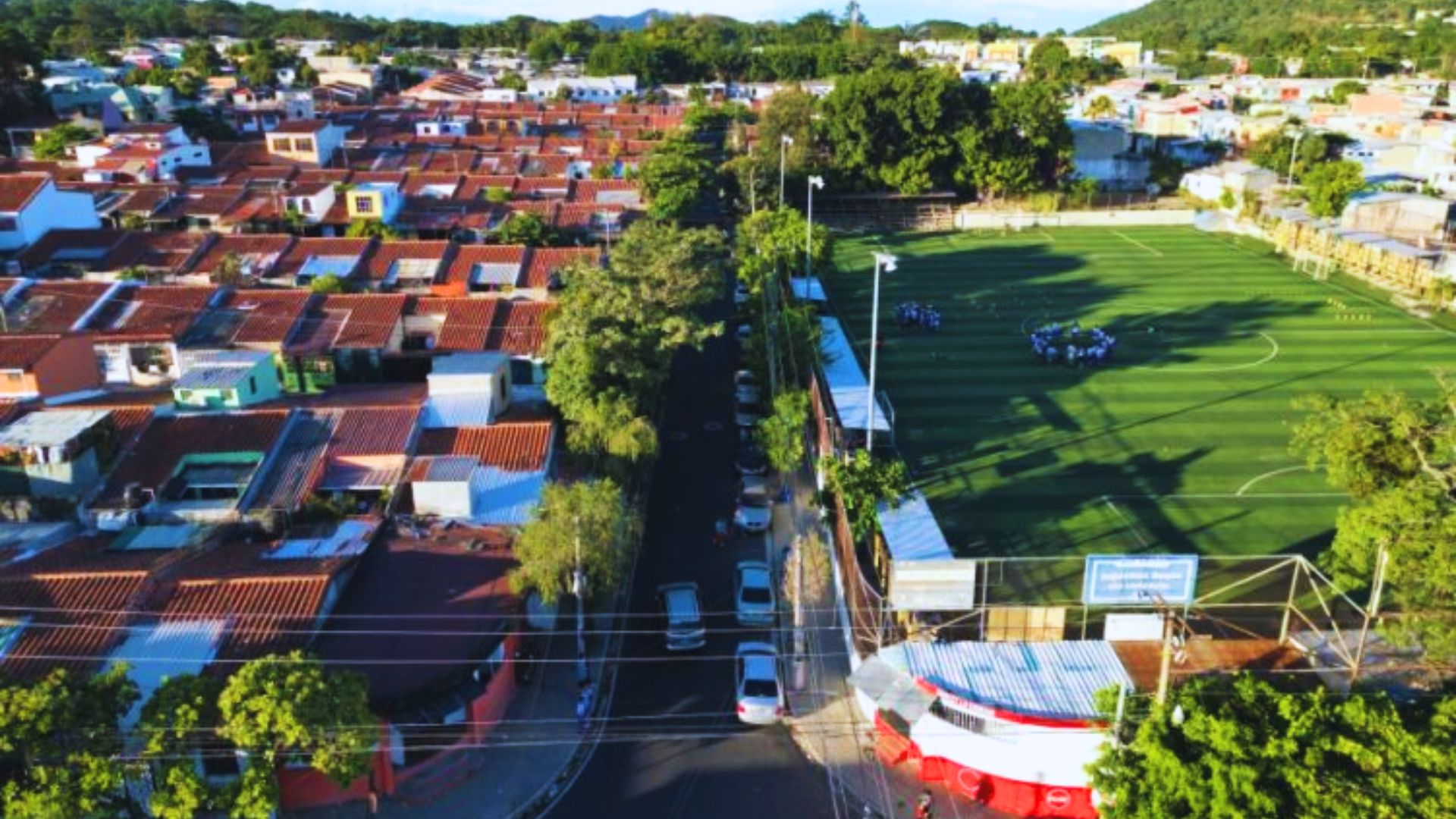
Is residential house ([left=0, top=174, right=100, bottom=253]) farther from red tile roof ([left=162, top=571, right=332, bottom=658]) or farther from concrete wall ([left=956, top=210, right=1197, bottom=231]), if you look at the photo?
concrete wall ([left=956, top=210, right=1197, bottom=231])

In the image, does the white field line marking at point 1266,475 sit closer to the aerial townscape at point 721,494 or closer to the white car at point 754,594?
the aerial townscape at point 721,494

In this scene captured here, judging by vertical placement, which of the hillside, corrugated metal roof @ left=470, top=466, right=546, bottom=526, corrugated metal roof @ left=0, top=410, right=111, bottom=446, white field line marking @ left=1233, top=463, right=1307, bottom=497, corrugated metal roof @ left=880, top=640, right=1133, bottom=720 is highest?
the hillside

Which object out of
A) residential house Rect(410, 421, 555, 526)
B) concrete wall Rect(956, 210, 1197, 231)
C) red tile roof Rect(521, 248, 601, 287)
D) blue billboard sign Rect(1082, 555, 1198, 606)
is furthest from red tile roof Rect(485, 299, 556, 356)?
concrete wall Rect(956, 210, 1197, 231)

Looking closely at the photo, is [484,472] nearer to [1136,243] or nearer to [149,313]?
[149,313]

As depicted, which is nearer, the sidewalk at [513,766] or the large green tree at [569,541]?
the sidewalk at [513,766]

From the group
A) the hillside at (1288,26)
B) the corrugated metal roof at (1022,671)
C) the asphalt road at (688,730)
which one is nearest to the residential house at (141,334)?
the asphalt road at (688,730)

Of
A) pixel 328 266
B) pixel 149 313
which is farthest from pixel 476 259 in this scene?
pixel 149 313
